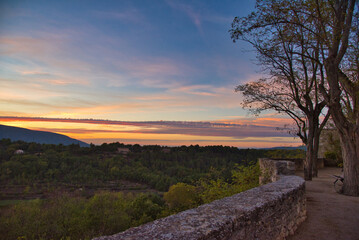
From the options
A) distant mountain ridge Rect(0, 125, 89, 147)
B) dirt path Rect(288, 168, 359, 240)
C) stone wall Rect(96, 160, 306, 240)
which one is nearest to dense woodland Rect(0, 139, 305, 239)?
dirt path Rect(288, 168, 359, 240)

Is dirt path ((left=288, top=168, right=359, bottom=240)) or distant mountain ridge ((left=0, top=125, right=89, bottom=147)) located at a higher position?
dirt path ((left=288, top=168, right=359, bottom=240))

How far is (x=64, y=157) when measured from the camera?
3142 inches

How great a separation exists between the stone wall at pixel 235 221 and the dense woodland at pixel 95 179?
102 feet

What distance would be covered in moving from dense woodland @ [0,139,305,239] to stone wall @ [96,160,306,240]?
3107 centimetres

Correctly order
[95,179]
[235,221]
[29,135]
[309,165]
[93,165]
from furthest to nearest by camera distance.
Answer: [29,135]
[93,165]
[95,179]
[309,165]
[235,221]

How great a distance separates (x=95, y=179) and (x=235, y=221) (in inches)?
3234

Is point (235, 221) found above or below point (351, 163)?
below

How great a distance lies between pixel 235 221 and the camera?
2.54 meters

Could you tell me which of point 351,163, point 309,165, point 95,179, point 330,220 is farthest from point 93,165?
point 330,220

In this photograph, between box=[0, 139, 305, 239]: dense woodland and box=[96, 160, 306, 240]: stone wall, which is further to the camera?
box=[0, 139, 305, 239]: dense woodland

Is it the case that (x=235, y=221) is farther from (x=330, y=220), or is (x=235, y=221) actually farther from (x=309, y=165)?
(x=309, y=165)

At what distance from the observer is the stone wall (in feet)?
7.03

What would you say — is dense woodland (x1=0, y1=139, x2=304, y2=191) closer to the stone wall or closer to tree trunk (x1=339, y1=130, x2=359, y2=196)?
tree trunk (x1=339, y1=130, x2=359, y2=196)

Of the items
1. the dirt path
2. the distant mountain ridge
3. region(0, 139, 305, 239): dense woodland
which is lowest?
region(0, 139, 305, 239): dense woodland
